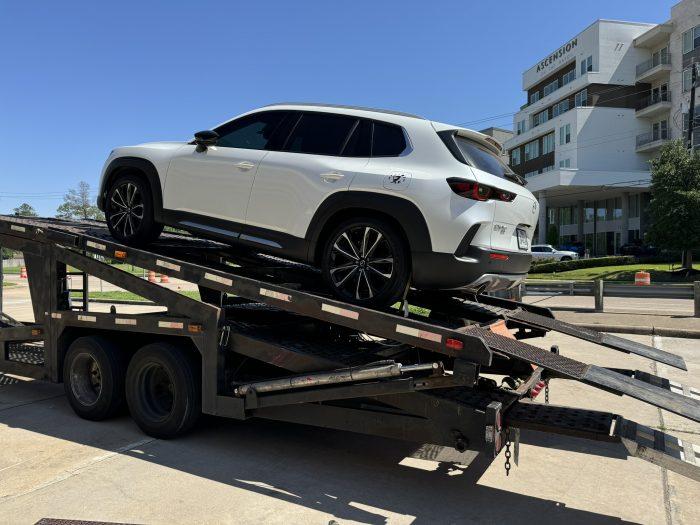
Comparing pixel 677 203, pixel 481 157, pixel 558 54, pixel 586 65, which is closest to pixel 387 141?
pixel 481 157

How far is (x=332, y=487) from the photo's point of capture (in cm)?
418

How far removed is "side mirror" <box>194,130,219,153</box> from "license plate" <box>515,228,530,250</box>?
2.88 metres

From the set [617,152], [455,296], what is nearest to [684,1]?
[617,152]

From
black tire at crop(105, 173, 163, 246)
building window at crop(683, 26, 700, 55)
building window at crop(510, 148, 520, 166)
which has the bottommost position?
black tire at crop(105, 173, 163, 246)

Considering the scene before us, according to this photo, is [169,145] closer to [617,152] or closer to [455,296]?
[455,296]

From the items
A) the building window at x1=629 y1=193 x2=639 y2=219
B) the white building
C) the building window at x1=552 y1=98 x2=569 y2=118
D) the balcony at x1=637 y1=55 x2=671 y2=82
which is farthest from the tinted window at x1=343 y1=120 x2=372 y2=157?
the building window at x1=552 y1=98 x2=569 y2=118

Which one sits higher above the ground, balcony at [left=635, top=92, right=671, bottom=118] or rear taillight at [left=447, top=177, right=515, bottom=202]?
balcony at [left=635, top=92, right=671, bottom=118]

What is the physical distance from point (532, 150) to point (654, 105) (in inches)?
635

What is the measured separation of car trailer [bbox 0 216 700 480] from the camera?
3.87 metres

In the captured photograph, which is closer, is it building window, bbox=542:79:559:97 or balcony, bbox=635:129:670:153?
balcony, bbox=635:129:670:153

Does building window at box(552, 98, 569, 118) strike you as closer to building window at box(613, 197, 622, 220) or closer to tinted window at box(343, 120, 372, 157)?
building window at box(613, 197, 622, 220)

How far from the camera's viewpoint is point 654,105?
48.0 meters

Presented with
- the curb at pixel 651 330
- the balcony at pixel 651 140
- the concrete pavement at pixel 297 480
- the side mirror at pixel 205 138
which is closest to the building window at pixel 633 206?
the balcony at pixel 651 140

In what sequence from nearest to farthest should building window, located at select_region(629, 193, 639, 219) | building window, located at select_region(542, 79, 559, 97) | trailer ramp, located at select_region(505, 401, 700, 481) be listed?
trailer ramp, located at select_region(505, 401, 700, 481)
building window, located at select_region(629, 193, 639, 219)
building window, located at select_region(542, 79, 559, 97)
